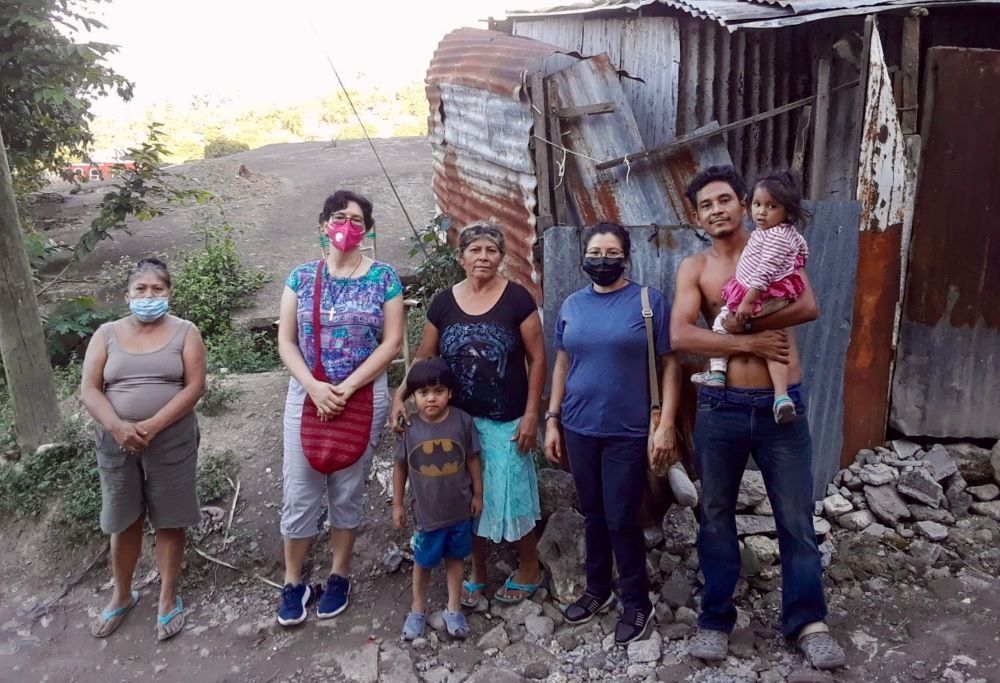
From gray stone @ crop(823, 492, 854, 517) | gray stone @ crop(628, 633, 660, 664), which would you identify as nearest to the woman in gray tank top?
gray stone @ crop(628, 633, 660, 664)

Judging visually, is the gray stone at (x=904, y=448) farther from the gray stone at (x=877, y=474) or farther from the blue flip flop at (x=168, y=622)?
the blue flip flop at (x=168, y=622)

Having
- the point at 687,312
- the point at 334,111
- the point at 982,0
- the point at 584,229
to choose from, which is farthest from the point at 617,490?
the point at 334,111

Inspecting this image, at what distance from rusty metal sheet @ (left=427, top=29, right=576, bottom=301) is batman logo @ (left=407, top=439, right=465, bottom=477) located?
2041 mm

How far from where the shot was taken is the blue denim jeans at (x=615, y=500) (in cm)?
299

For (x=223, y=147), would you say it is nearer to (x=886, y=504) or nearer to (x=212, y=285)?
(x=212, y=285)

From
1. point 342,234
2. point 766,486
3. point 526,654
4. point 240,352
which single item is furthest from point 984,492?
point 240,352

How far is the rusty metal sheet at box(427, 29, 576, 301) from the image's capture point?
5.03 meters

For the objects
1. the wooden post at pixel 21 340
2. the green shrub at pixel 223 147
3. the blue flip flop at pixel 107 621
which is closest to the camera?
the blue flip flop at pixel 107 621

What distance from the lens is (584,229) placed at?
3.83 m

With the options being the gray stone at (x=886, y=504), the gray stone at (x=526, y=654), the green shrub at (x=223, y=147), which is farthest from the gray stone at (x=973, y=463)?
the green shrub at (x=223, y=147)

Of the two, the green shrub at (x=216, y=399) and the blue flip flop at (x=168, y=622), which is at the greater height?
the green shrub at (x=216, y=399)

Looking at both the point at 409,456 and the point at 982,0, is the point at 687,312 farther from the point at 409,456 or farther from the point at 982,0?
the point at 982,0

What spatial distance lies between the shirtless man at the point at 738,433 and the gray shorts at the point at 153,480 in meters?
2.38

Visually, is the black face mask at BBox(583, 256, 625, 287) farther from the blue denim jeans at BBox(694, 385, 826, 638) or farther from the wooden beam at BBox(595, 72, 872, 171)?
the wooden beam at BBox(595, 72, 872, 171)
